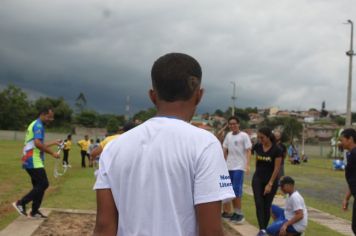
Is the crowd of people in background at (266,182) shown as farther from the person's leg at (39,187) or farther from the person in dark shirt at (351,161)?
the person's leg at (39,187)

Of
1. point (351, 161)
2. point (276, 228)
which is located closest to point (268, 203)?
point (276, 228)

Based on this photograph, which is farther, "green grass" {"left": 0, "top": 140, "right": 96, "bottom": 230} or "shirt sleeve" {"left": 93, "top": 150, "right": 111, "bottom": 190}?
"green grass" {"left": 0, "top": 140, "right": 96, "bottom": 230}

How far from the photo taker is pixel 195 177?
2.12m

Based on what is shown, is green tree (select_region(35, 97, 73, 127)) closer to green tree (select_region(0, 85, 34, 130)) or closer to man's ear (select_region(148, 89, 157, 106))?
green tree (select_region(0, 85, 34, 130))

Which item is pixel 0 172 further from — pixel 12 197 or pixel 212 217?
pixel 212 217

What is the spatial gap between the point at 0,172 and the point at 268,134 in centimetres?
1296

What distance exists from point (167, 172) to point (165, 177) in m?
0.02

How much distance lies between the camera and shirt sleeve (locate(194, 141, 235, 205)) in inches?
82.5

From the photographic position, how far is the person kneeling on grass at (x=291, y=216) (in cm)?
736

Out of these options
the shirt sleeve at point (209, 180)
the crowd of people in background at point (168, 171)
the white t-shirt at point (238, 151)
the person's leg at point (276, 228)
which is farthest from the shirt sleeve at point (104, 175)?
the white t-shirt at point (238, 151)

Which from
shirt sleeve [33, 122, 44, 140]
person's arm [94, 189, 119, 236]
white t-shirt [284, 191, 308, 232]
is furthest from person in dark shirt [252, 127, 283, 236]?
person's arm [94, 189, 119, 236]

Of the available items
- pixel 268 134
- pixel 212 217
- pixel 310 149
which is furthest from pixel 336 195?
pixel 310 149

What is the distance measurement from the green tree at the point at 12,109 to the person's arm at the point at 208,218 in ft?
296

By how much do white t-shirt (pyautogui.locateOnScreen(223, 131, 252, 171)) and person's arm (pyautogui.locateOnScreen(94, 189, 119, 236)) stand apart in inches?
287
